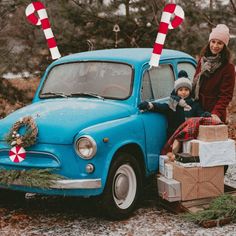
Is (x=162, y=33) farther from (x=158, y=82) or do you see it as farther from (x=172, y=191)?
(x=172, y=191)

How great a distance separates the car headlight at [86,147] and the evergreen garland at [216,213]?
3.97 ft

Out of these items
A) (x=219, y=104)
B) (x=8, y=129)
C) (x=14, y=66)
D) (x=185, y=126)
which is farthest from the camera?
(x=14, y=66)

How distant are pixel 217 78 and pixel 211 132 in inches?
37.2

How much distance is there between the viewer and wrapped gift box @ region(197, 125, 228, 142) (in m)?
5.52

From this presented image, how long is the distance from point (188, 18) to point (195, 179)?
314 inches

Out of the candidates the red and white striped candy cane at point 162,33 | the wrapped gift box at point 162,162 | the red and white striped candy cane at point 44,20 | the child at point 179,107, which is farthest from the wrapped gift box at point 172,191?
the red and white striped candy cane at point 44,20

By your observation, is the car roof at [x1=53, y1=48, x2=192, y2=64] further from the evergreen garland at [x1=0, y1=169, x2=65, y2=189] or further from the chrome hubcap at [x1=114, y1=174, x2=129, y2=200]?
the evergreen garland at [x1=0, y1=169, x2=65, y2=189]

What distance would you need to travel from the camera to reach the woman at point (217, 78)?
20.1 ft

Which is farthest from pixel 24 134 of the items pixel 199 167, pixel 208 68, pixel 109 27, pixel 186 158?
pixel 109 27

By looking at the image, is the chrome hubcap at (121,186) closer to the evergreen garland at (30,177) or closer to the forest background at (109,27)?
the evergreen garland at (30,177)

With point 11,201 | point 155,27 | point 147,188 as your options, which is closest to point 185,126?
point 147,188

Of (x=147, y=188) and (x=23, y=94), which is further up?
(x=23, y=94)

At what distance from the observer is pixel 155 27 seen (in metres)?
12.4

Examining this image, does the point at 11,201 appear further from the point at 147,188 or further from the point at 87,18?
the point at 87,18
